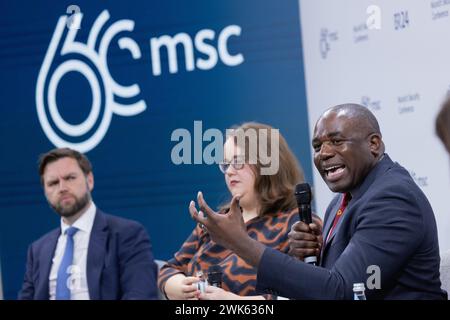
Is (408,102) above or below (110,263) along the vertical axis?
above

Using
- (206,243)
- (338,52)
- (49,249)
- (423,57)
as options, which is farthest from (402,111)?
(49,249)

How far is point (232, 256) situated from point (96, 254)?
103 centimetres

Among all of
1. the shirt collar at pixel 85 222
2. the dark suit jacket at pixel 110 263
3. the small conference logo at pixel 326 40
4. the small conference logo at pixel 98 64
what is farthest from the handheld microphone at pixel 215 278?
the small conference logo at pixel 98 64

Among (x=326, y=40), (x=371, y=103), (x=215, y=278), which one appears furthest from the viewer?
(x=326, y=40)

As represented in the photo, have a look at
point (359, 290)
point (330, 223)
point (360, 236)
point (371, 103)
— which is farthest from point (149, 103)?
point (359, 290)

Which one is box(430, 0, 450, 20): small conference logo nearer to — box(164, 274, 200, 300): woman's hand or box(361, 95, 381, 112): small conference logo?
box(361, 95, 381, 112): small conference logo

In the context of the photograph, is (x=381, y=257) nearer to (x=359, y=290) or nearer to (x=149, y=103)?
(x=359, y=290)

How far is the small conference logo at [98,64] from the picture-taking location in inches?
208

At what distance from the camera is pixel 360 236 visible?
2736 millimetres

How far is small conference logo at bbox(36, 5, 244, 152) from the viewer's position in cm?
529

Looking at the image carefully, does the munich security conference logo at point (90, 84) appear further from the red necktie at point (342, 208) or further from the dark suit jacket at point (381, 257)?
the dark suit jacket at point (381, 257)

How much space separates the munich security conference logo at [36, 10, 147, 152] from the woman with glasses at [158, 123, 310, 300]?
1695 millimetres

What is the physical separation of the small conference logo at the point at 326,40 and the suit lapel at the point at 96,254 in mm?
1496

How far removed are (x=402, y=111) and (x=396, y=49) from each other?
307 millimetres
